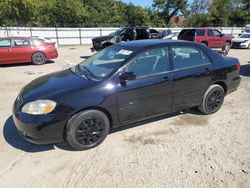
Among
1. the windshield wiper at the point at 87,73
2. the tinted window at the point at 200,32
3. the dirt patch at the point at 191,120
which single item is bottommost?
the dirt patch at the point at 191,120

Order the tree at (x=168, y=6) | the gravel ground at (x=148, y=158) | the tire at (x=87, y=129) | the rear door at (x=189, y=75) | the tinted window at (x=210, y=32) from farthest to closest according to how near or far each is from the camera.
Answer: the tree at (x=168, y=6) < the tinted window at (x=210, y=32) < the rear door at (x=189, y=75) < the tire at (x=87, y=129) < the gravel ground at (x=148, y=158)

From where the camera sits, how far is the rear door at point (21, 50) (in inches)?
412

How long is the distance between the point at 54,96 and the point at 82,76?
73cm

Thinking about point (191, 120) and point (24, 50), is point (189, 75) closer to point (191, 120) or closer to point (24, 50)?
point (191, 120)

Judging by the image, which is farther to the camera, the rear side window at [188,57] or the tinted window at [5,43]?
the tinted window at [5,43]

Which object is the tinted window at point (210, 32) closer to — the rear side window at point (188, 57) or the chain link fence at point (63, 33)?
the chain link fence at point (63, 33)

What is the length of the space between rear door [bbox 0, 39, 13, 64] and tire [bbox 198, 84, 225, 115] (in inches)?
358

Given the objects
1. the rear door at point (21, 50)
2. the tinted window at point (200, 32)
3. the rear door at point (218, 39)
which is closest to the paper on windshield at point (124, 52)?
the rear door at point (21, 50)

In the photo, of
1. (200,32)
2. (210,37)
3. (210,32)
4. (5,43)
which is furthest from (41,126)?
(210,32)

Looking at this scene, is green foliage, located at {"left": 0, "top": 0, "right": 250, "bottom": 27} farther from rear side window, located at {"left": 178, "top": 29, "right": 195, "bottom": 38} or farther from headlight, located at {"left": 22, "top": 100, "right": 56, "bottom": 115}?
headlight, located at {"left": 22, "top": 100, "right": 56, "bottom": 115}

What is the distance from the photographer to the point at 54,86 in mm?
3650

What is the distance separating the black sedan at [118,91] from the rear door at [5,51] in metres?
7.33

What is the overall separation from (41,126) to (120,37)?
A: 10768 millimetres

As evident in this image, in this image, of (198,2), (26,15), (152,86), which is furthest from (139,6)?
(152,86)
